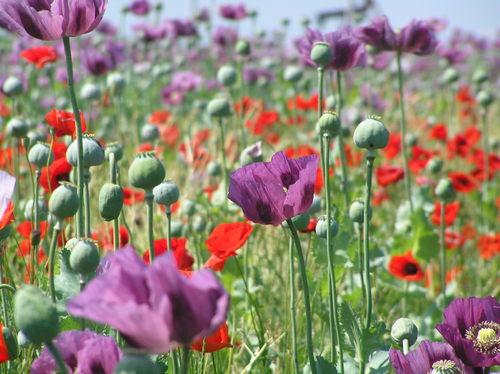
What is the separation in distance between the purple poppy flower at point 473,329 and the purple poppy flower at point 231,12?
A: 13.9 feet

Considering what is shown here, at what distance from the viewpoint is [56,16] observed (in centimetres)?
125

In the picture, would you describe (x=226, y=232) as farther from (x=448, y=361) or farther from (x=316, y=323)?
(x=316, y=323)

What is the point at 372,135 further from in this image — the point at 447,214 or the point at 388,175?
the point at 388,175

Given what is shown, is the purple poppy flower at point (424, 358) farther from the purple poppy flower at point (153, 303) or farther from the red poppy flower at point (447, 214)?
the red poppy flower at point (447, 214)

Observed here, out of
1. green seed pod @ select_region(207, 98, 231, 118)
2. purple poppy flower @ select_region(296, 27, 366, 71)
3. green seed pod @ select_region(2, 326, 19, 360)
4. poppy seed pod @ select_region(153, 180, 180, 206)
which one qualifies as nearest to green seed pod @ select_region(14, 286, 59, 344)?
green seed pod @ select_region(2, 326, 19, 360)

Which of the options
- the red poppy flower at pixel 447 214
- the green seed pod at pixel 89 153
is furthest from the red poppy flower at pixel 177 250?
the red poppy flower at pixel 447 214

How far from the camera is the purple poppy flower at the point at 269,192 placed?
3.59 ft

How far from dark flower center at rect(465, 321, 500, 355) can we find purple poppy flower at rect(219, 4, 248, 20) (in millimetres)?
4250

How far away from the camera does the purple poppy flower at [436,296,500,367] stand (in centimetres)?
109

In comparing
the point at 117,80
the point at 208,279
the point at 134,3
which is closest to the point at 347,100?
the point at 134,3

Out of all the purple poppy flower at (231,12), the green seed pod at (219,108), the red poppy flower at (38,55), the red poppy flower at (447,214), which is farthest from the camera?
the purple poppy flower at (231,12)

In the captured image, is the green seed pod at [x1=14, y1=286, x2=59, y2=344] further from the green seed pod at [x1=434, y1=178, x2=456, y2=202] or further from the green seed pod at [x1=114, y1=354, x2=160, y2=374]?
the green seed pod at [x1=434, y1=178, x2=456, y2=202]

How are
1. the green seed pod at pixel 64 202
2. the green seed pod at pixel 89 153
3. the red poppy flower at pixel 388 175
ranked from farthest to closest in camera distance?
the red poppy flower at pixel 388 175
the green seed pod at pixel 89 153
the green seed pod at pixel 64 202

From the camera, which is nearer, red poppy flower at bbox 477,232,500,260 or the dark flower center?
the dark flower center
